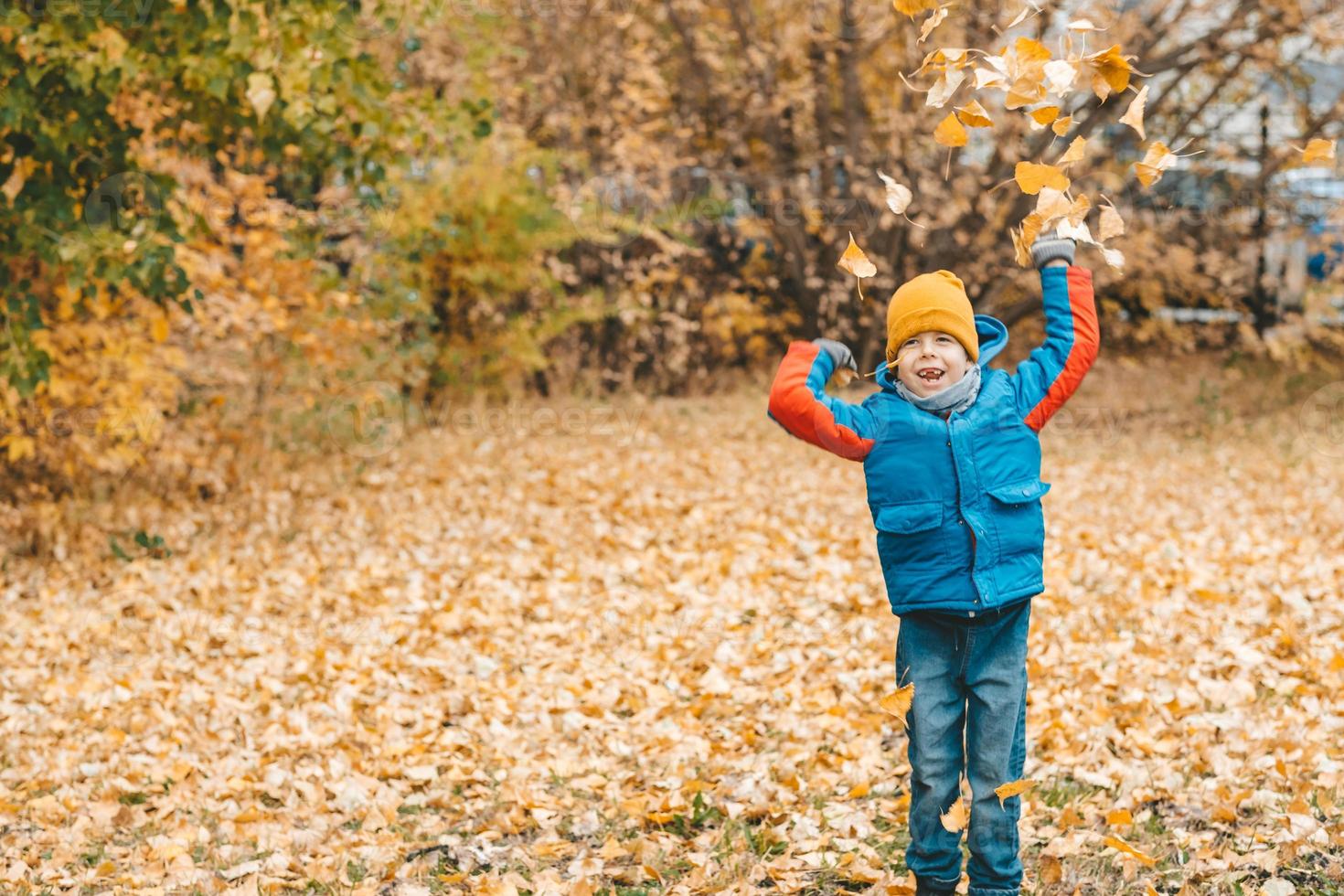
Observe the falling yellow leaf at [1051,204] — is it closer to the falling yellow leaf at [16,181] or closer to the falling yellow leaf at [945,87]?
the falling yellow leaf at [945,87]

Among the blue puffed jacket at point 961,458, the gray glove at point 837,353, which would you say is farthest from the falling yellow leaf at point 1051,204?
the gray glove at point 837,353

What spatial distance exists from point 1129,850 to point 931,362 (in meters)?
1.42

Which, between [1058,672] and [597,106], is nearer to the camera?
[1058,672]

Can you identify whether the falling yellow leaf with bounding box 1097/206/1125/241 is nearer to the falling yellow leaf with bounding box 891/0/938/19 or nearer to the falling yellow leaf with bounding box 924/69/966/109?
the falling yellow leaf with bounding box 924/69/966/109

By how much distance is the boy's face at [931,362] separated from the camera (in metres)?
2.92

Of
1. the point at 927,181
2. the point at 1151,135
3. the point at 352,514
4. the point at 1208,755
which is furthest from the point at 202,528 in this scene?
the point at 1151,135

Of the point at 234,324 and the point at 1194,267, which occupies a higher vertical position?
the point at 1194,267

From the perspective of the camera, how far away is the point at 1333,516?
772 centimetres

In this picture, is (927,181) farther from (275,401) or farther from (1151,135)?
(275,401)

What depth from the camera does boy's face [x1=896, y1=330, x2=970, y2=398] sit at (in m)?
2.92

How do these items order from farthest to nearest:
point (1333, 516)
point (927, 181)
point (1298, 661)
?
point (927, 181) < point (1333, 516) < point (1298, 661)

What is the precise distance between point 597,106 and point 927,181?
312cm

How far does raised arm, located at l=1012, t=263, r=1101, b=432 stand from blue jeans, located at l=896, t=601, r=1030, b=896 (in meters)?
0.47

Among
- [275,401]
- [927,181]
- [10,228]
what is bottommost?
[275,401]
